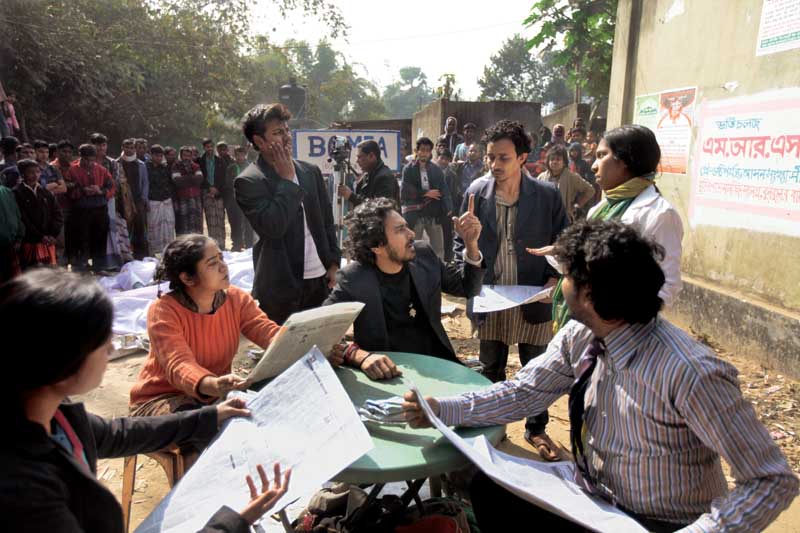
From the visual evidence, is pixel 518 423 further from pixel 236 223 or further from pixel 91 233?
pixel 236 223

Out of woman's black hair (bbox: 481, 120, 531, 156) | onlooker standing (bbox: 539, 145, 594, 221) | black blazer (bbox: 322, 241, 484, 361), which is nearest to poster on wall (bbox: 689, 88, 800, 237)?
onlooker standing (bbox: 539, 145, 594, 221)

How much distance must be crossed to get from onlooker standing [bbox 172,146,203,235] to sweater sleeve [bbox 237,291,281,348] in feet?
23.6

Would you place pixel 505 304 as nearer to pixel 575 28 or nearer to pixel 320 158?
pixel 320 158

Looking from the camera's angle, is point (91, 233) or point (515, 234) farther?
point (91, 233)

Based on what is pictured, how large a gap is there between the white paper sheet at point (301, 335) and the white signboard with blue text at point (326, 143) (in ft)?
16.4

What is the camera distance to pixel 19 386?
41.6 inches

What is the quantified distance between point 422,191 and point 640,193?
183 inches

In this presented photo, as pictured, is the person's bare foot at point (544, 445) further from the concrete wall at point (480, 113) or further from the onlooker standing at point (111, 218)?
the concrete wall at point (480, 113)

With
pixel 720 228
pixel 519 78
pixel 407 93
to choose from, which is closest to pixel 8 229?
pixel 720 228

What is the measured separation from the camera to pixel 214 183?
978 centimetres

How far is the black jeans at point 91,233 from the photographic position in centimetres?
771

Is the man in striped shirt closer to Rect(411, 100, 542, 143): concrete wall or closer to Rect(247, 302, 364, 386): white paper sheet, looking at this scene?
Rect(247, 302, 364, 386): white paper sheet

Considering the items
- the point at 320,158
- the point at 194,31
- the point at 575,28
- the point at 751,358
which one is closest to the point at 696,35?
the point at 751,358

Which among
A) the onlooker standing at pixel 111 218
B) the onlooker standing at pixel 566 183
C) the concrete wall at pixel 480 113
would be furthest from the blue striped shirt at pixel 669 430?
the concrete wall at pixel 480 113
